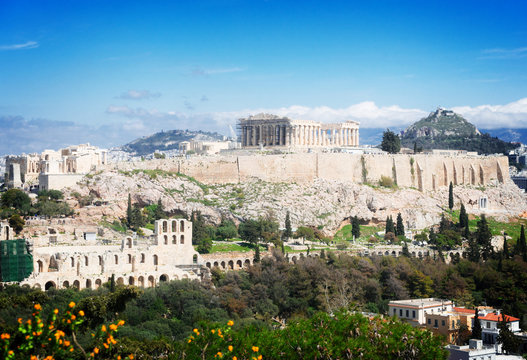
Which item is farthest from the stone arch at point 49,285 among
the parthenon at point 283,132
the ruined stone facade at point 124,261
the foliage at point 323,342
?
the parthenon at point 283,132

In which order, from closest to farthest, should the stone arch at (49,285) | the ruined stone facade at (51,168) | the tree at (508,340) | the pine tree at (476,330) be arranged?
the tree at (508,340) → the pine tree at (476,330) → the stone arch at (49,285) → the ruined stone facade at (51,168)

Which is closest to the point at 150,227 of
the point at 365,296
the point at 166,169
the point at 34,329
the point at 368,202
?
the point at 166,169

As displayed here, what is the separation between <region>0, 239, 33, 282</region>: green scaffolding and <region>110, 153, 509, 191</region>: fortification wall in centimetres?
2551

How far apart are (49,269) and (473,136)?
11219 cm

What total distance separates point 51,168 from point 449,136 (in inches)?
3852

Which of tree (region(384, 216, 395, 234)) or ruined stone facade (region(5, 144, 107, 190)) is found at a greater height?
ruined stone facade (region(5, 144, 107, 190))

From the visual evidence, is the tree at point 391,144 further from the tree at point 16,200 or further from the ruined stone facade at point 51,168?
the tree at point 16,200

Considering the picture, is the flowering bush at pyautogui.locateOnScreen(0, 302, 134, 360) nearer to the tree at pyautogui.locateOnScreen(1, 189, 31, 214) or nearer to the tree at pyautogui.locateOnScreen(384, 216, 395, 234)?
the tree at pyautogui.locateOnScreen(1, 189, 31, 214)

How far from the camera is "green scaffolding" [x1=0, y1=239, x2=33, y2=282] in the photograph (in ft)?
164

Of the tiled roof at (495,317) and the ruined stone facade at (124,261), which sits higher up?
the ruined stone facade at (124,261)

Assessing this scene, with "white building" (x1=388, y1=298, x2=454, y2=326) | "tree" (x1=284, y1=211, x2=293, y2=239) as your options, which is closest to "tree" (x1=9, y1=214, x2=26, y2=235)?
"tree" (x1=284, y1=211, x2=293, y2=239)

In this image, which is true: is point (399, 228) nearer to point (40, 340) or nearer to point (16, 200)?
point (16, 200)

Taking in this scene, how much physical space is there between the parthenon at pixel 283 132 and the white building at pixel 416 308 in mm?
39105

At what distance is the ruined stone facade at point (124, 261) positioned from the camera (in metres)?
51.6
